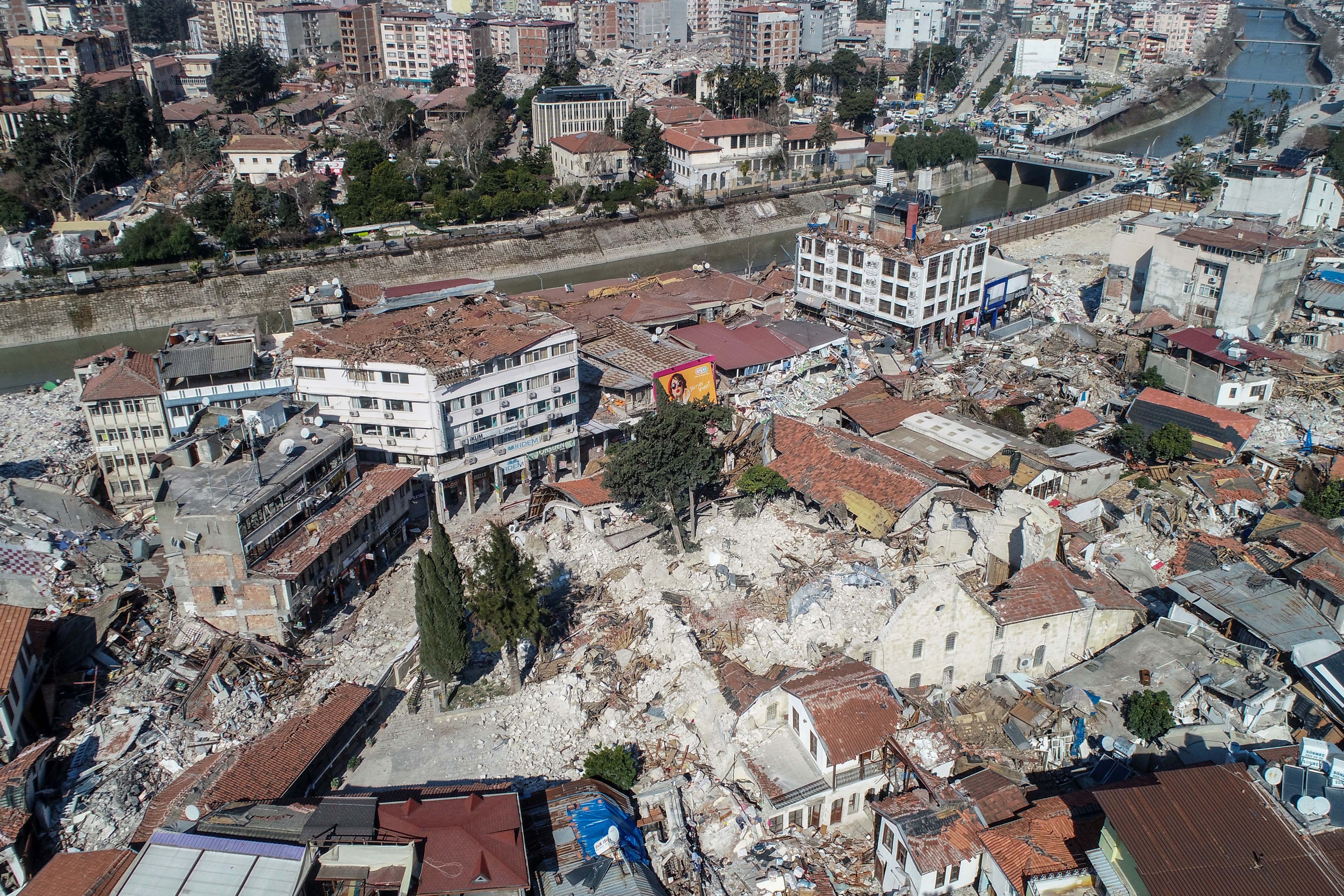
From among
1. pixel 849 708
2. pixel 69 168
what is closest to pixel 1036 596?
pixel 849 708

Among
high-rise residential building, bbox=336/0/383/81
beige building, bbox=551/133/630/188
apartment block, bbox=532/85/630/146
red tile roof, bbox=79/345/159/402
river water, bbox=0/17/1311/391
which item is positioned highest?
high-rise residential building, bbox=336/0/383/81

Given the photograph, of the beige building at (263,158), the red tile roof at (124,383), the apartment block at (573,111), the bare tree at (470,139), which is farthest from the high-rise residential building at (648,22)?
the red tile roof at (124,383)

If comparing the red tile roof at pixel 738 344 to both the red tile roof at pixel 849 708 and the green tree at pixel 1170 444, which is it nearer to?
the green tree at pixel 1170 444

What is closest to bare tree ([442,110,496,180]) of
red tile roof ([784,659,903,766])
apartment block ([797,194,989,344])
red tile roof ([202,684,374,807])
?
apartment block ([797,194,989,344])

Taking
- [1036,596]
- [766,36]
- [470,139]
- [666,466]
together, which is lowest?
[1036,596]

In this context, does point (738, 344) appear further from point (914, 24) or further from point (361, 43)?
point (914, 24)

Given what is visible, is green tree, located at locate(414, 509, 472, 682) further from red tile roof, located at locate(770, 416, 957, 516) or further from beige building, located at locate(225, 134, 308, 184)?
beige building, located at locate(225, 134, 308, 184)
